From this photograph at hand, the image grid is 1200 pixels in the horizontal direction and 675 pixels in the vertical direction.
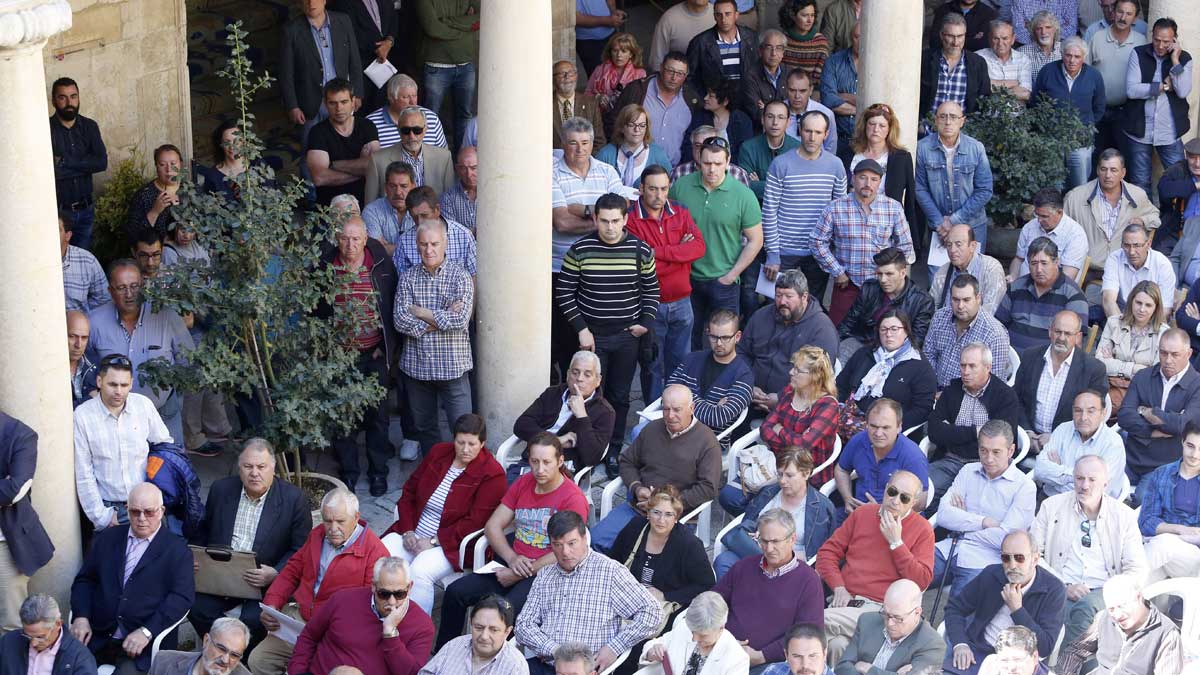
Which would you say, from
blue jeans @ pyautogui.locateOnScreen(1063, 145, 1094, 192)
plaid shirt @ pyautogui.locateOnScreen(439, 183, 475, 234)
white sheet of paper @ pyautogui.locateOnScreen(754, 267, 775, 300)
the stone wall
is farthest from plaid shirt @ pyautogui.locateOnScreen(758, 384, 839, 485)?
the stone wall

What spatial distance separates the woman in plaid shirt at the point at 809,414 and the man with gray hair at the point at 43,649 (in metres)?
4.04

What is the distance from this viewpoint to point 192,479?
11414 mm

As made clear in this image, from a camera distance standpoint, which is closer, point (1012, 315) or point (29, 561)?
point (29, 561)

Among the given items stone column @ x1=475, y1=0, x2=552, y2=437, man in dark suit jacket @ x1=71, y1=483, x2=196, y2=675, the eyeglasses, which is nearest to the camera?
the eyeglasses

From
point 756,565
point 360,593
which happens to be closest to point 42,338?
point 360,593

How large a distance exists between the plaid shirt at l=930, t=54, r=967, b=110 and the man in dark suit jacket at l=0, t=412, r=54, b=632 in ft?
25.8

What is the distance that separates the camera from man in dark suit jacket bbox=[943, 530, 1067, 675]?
10.4 meters

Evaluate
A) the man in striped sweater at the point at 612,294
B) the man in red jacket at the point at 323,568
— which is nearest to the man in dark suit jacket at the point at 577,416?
the man in striped sweater at the point at 612,294

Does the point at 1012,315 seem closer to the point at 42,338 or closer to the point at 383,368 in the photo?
the point at 383,368

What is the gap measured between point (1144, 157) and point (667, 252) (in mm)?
4874

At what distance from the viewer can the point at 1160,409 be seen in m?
12.3

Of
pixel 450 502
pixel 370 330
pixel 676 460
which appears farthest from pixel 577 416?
pixel 370 330

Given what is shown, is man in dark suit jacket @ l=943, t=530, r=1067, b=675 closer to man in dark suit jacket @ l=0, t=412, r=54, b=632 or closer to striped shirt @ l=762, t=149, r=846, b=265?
striped shirt @ l=762, t=149, r=846, b=265

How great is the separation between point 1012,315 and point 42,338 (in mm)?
6207
